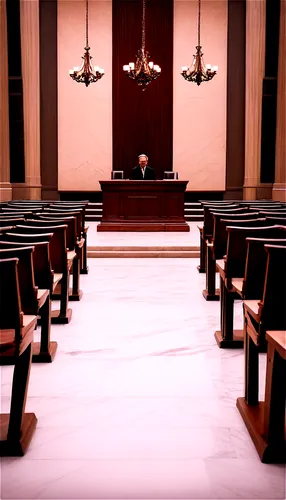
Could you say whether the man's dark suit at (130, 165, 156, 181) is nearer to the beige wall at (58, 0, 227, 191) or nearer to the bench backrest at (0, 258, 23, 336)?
the beige wall at (58, 0, 227, 191)

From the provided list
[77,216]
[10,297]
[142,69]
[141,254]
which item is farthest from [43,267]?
[142,69]

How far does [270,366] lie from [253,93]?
13438mm

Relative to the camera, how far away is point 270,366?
8.21 ft

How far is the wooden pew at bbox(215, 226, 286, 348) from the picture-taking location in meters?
4.19

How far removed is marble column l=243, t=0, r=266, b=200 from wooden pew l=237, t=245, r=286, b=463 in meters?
12.4

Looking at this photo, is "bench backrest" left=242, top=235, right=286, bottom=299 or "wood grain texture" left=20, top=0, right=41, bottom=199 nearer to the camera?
"bench backrest" left=242, top=235, right=286, bottom=299

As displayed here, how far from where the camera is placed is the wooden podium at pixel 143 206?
40.2 feet

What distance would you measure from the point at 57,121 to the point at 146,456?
45.9 feet

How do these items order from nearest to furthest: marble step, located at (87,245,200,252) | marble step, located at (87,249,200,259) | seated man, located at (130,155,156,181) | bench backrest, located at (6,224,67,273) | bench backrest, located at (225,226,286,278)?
bench backrest, located at (225,226,286,278) → bench backrest, located at (6,224,67,273) → marble step, located at (87,249,200,259) → marble step, located at (87,245,200,252) → seated man, located at (130,155,156,181)

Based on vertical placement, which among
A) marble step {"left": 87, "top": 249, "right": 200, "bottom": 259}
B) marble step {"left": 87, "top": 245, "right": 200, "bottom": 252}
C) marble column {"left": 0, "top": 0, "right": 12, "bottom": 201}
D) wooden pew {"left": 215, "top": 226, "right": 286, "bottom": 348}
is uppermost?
marble column {"left": 0, "top": 0, "right": 12, "bottom": 201}

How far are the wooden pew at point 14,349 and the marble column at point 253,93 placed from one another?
13013 mm

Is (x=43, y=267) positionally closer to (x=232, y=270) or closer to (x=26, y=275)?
(x=26, y=275)

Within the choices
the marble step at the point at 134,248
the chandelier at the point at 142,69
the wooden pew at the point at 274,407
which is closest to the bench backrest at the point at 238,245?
the wooden pew at the point at 274,407

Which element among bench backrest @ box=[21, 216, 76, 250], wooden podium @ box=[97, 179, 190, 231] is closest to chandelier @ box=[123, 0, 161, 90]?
wooden podium @ box=[97, 179, 190, 231]
